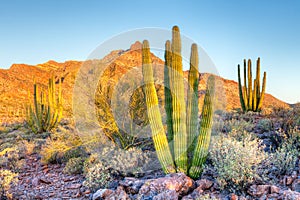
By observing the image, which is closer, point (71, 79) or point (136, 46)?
point (136, 46)

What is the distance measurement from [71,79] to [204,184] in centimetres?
856

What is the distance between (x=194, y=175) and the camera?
17.8 ft

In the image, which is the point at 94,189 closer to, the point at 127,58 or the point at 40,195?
the point at 40,195

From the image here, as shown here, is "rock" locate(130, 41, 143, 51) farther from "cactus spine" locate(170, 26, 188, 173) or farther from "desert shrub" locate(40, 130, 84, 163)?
"desert shrub" locate(40, 130, 84, 163)

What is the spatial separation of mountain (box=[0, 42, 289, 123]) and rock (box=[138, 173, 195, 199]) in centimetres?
289

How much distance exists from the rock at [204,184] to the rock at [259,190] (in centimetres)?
76

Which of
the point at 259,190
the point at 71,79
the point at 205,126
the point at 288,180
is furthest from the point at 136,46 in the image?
the point at 71,79

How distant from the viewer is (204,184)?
491 cm

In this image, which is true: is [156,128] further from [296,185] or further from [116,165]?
[296,185]

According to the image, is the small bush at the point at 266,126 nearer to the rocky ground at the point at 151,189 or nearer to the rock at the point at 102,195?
the rocky ground at the point at 151,189

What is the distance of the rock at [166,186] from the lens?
4666 millimetres

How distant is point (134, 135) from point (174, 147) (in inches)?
81.9

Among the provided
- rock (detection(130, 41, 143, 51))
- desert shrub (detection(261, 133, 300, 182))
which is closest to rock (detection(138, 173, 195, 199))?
desert shrub (detection(261, 133, 300, 182))

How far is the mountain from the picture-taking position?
26.0ft
